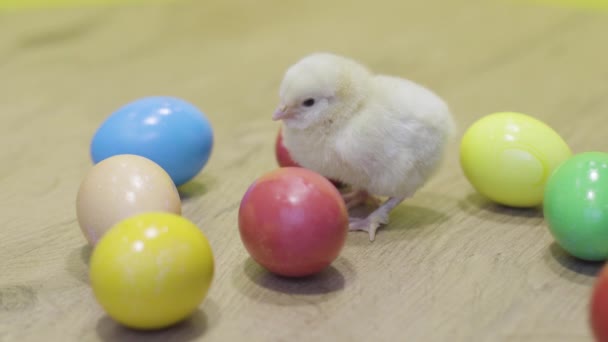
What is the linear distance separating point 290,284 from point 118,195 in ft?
1.03

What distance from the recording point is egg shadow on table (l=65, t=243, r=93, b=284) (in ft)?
4.15

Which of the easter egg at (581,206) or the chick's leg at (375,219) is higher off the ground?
the easter egg at (581,206)

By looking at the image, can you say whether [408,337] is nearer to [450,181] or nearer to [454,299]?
[454,299]

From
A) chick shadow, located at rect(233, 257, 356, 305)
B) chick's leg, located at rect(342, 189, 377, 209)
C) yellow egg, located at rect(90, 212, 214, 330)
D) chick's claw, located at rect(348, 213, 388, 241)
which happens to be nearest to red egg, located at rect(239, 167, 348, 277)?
chick shadow, located at rect(233, 257, 356, 305)

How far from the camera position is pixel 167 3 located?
321 centimetres

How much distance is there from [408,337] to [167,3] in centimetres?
245

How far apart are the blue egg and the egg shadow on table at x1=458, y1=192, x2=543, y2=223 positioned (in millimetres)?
565

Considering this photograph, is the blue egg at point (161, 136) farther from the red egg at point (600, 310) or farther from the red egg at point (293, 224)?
the red egg at point (600, 310)

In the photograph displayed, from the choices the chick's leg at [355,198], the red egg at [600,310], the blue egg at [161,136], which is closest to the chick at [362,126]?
the chick's leg at [355,198]

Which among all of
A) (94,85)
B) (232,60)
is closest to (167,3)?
(232,60)

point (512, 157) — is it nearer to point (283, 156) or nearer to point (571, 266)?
point (571, 266)

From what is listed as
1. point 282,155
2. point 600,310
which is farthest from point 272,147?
point 600,310

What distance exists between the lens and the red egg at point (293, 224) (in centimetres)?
116

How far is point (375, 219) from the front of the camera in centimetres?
145
